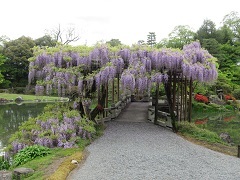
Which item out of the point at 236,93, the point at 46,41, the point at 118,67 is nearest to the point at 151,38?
the point at 46,41

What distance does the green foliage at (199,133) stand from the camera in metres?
10.6

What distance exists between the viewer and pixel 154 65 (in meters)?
11.3

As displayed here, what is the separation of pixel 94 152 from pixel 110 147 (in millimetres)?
704

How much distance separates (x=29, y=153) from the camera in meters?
8.04

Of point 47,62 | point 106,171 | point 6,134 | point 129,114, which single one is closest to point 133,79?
point 47,62

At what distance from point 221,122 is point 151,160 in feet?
43.1

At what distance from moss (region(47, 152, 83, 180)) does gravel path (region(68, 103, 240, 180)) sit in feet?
0.50

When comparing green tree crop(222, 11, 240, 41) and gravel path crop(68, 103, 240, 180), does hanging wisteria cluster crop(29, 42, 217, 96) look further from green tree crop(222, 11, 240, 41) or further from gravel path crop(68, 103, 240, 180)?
green tree crop(222, 11, 240, 41)

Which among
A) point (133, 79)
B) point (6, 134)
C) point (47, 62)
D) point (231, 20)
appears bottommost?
point (6, 134)

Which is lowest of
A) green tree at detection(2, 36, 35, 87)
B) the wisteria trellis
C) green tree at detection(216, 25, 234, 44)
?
the wisteria trellis

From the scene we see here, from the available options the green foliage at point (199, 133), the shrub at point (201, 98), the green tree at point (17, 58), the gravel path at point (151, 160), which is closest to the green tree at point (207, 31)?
the shrub at point (201, 98)

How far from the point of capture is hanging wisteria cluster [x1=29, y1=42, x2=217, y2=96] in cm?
1077

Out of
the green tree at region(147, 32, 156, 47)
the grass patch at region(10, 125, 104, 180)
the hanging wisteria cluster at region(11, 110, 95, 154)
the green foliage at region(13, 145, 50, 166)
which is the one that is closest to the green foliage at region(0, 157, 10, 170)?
the green foliage at region(13, 145, 50, 166)

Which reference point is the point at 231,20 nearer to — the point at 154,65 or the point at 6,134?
the point at 154,65
